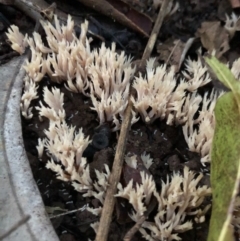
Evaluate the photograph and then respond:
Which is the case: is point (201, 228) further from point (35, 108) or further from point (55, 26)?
point (55, 26)

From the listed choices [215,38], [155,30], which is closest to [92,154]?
[155,30]

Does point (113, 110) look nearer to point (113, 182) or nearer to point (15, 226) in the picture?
point (113, 182)

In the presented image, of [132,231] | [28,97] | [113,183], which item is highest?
[28,97]

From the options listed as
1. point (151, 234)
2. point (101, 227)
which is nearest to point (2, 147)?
point (101, 227)

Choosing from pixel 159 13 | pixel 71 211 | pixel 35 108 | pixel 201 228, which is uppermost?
pixel 159 13

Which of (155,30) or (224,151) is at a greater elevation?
(155,30)

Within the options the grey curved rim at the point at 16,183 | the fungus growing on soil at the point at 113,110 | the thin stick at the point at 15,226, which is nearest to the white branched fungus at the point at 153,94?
the fungus growing on soil at the point at 113,110

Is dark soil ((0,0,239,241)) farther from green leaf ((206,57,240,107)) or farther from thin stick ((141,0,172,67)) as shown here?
green leaf ((206,57,240,107))
